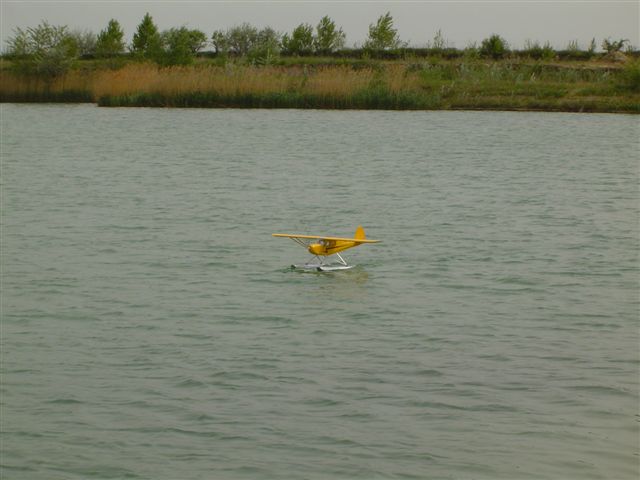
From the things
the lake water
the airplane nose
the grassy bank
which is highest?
the grassy bank

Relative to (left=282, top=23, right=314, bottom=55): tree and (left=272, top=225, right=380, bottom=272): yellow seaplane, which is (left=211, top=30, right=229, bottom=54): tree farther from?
(left=272, top=225, right=380, bottom=272): yellow seaplane

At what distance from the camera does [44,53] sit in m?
56.5

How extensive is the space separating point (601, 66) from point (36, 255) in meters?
46.7

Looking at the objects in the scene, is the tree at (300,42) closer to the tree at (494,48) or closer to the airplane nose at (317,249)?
the tree at (494,48)

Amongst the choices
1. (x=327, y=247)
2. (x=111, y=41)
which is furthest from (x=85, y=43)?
(x=327, y=247)

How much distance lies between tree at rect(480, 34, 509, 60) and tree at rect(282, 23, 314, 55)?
12624 millimetres

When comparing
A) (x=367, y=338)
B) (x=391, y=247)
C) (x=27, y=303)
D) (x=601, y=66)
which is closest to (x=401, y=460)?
(x=367, y=338)

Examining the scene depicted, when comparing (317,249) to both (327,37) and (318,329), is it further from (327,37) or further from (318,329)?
(327,37)

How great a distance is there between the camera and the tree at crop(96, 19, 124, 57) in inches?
2948

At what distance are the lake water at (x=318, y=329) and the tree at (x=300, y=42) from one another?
155ft

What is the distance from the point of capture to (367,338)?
12.9 m

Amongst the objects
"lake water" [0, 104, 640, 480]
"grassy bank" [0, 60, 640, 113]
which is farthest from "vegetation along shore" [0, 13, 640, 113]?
"lake water" [0, 104, 640, 480]

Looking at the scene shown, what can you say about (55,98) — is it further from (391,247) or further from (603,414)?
(603,414)

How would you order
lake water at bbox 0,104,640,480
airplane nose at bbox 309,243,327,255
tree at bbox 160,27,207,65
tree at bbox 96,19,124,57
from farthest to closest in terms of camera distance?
1. tree at bbox 96,19,124,57
2. tree at bbox 160,27,207,65
3. airplane nose at bbox 309,243,327,255
4. lake water at bbox 0,104,640,480
